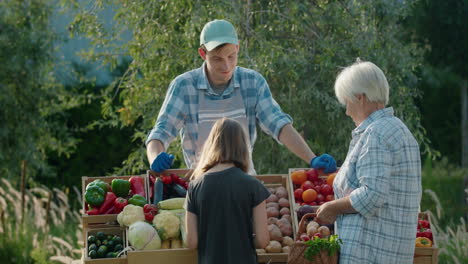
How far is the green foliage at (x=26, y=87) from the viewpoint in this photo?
9.45 metres

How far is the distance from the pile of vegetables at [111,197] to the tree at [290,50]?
286 cm

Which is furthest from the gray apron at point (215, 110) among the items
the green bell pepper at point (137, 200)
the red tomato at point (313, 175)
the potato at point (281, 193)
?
the green bell pepper at point (137, 200)

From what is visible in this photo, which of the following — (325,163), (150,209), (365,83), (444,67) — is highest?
(444,67)

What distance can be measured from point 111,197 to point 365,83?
1595 mm

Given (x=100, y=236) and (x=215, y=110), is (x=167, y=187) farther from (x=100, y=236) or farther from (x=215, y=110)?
(x=215, y=110)

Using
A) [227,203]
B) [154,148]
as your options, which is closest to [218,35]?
[154,148]

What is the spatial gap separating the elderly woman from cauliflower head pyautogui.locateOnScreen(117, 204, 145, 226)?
1003mm

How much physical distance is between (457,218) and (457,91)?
279cm

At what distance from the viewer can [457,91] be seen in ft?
38.1

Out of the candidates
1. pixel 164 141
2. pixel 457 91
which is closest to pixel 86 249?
pixel 164 141

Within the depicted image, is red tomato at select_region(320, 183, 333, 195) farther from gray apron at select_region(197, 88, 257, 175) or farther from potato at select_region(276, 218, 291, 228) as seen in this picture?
gray apron at select_region(197, 88, 257, 175)

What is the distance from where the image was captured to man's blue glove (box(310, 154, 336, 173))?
15.3 ft

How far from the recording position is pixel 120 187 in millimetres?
4539

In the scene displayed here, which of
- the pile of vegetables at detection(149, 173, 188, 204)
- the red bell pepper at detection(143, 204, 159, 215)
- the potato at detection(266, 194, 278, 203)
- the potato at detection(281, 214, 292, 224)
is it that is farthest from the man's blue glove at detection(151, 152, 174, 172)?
the potato at detection(281, 214, 292, 224)
